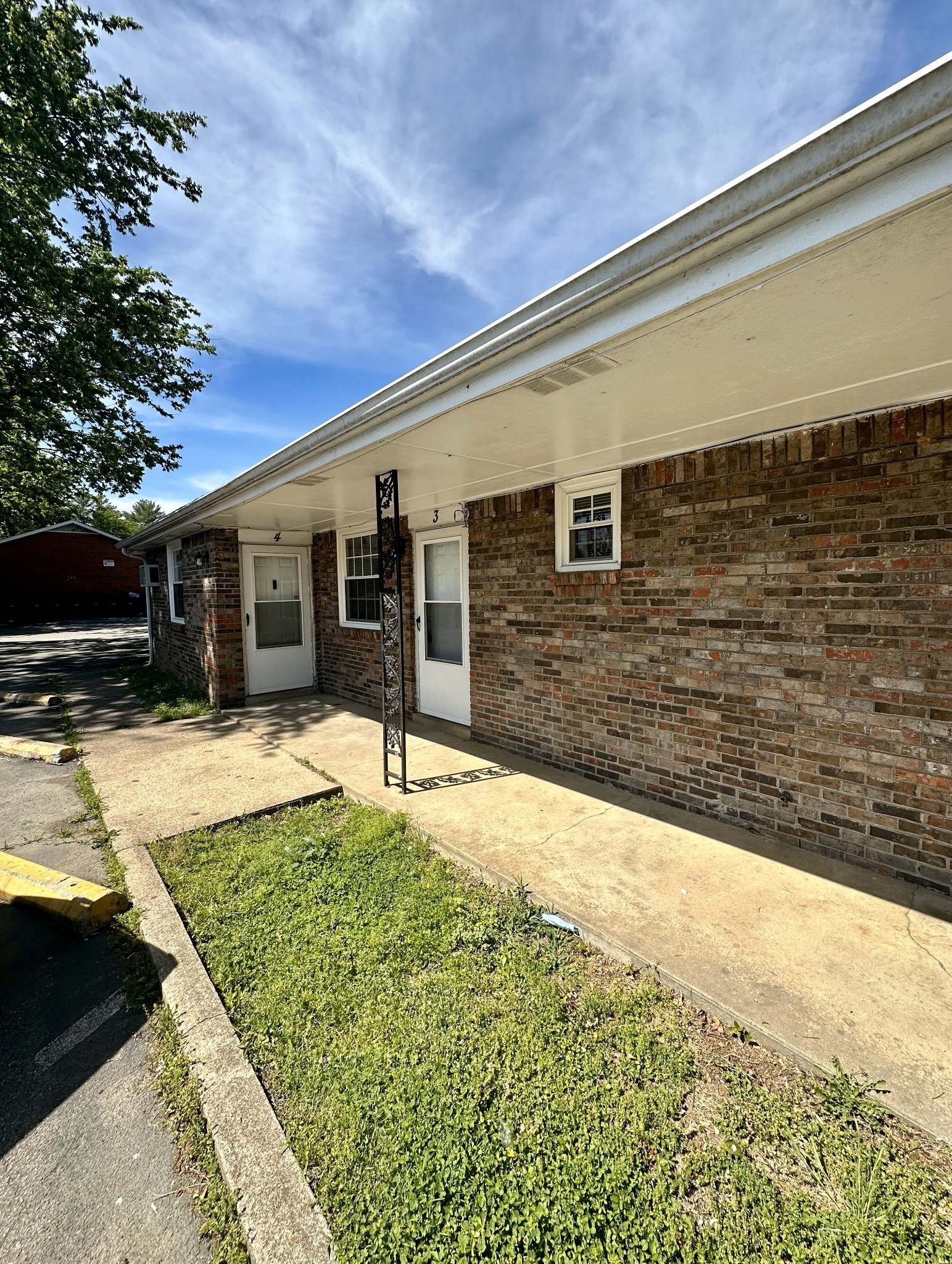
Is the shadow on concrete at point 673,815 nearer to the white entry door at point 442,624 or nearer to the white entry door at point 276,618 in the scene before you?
the white entry door at point 442,624

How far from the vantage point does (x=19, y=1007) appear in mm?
2359

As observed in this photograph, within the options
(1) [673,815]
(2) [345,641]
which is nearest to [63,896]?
(1) [673,815]

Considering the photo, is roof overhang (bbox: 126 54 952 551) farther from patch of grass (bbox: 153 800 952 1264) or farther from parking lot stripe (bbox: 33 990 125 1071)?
parking lot stripe (bbox: 33 990 125 1071)

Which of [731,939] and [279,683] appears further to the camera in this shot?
[279,683]

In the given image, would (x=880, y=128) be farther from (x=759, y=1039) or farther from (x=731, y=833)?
(x=731, y=833)

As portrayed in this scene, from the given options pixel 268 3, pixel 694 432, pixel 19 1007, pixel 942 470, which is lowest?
pixel 19 1007

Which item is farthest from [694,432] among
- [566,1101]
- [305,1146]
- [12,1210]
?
[12,1210]

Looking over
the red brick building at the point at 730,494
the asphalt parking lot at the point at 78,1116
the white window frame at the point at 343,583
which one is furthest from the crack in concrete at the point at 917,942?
the white window frame at the point at 343,583

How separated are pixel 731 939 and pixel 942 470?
2.63 m

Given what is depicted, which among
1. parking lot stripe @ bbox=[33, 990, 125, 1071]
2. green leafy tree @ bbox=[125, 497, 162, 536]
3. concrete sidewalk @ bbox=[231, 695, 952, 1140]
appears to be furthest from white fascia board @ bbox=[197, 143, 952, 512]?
green leafy tree @ bbox=[125, 497, 162, 536]

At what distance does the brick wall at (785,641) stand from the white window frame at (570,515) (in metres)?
0.08

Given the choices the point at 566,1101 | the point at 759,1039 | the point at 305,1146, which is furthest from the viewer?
the point at 759,1039

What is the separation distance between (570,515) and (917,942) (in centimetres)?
362

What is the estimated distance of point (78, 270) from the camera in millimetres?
10484
